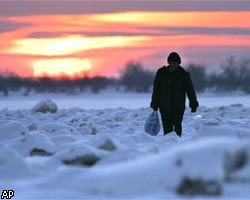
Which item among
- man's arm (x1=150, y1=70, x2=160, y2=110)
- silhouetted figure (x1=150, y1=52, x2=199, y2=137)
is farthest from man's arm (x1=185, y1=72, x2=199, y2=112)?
man's arm (x1=150, y1=70, x2=160, y2=110)

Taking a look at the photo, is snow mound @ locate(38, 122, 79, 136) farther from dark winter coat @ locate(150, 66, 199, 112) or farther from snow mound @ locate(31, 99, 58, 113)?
snow mound @ locate(31, 99, 58, 113)

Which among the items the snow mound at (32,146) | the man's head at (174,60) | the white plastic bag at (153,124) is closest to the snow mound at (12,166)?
the snow mound at (32,146)

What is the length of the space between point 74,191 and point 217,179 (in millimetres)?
1107

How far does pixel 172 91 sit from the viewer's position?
30.9ft

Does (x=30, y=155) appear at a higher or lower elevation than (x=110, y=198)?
higher

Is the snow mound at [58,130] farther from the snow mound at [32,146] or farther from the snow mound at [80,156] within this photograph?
the snow mound at [80,156]

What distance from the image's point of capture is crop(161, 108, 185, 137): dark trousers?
31.3 feet

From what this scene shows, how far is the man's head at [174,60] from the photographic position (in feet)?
30.0

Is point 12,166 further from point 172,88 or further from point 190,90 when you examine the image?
point 190,90

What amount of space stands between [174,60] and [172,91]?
53 cm

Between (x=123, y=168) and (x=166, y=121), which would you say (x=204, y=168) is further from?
(x=166, y=121)

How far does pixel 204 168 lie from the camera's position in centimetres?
450

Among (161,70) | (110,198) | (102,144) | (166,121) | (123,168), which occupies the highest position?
(161,70)

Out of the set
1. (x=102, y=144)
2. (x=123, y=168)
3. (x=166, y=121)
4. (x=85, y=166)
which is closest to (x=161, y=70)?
(x=166, y=121)
